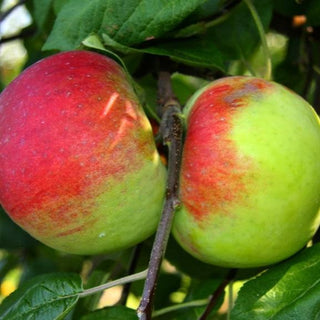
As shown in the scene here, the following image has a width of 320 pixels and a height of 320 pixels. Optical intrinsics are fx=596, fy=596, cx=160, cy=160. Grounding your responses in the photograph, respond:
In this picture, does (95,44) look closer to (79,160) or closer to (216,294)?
(79,160)

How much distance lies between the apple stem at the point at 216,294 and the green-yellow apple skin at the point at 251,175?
0.19 meters

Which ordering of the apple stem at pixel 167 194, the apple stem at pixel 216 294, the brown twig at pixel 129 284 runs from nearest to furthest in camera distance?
the apple stem at pixel 167 194, the apple stem at pixel 216 294, the brown twig at pixel 129 284

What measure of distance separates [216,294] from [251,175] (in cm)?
35

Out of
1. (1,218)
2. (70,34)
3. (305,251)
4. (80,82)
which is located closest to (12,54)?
(1,218)

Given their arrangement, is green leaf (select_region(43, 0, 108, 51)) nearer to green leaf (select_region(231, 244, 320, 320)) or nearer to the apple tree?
the apple tree

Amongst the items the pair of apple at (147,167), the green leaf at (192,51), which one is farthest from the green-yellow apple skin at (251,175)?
the green leaf at (192,51)

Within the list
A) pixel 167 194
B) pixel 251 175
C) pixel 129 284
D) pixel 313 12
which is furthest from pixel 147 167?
pixel 313 12

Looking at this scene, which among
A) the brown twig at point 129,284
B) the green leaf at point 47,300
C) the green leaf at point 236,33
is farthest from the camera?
the green leaf at point 236,33

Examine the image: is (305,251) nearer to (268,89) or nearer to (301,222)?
(301,222)

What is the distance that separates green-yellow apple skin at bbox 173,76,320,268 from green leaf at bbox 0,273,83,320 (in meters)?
0.23

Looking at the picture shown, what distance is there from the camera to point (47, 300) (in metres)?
1.00

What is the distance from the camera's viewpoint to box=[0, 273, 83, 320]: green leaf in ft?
3.21

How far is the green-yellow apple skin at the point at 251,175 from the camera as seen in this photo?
2.83ft

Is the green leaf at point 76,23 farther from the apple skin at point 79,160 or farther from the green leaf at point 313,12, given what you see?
the green leaf at point 313,12
